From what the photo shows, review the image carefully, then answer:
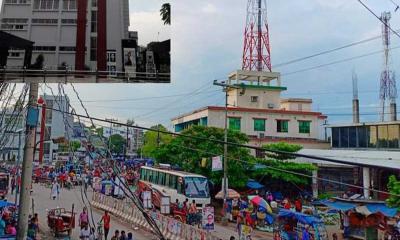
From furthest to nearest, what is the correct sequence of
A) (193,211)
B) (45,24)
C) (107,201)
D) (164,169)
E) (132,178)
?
(132,178), (164,169), (107,201), (193,211), (45,24)

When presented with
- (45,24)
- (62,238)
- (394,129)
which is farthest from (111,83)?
(394,129)

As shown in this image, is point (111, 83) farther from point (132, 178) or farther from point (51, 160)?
point (51, 160)

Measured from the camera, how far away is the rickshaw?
16.7m

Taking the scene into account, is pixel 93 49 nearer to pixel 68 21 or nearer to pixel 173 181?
pixel 68 21

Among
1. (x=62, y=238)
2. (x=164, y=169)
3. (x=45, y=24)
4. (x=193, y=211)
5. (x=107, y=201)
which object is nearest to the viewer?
(x=45, y=24)

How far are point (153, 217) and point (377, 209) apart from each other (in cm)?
881

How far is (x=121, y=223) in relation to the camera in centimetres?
2091

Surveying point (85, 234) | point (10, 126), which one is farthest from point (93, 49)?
point (10, 126)

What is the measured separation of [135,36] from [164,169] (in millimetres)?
13244

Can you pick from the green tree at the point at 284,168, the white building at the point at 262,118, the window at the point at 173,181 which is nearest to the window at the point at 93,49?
the window at the point at 173,181

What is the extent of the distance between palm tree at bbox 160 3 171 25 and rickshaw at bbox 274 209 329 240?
9.00 meters

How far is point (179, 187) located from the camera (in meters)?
23.5

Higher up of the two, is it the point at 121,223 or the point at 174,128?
the point at 174,128

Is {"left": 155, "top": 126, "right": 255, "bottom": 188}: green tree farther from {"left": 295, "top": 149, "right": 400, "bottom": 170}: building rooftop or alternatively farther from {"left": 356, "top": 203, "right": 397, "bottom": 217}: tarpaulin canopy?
{"left": 356, "top": 203, "right": 397, "bottom": 217}: tarpaulin canopy
